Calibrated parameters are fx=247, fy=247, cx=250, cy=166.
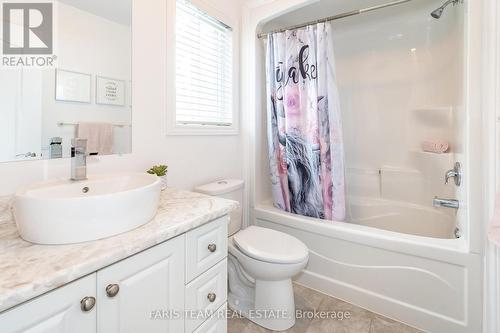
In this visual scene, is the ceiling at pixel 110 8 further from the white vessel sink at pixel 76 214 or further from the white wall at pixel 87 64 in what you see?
the white vessel sink at pixel 76 214

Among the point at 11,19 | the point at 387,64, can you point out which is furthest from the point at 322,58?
the point at 11,19

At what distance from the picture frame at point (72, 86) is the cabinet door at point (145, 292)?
81 centimetres

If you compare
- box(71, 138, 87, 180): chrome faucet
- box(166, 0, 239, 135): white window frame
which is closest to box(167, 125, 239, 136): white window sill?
box(166, 0, 239, 135): white window frame

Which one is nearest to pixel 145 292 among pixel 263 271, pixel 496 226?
pixel 263 271

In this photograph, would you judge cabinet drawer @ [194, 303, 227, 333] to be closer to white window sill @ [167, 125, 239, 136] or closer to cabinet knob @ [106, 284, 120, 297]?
cabinet knob @ [106, 284, 120, 297]

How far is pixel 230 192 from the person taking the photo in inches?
68.8

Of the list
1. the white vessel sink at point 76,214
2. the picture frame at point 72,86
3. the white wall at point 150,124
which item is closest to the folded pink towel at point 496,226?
the white vessel sink at point 76,214

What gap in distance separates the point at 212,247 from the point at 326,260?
108 cm

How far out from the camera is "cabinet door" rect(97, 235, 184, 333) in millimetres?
657

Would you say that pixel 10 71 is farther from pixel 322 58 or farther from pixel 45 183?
pixel 322 58

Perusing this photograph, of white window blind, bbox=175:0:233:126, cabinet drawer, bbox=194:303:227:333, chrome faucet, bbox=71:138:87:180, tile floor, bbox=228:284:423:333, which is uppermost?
white window blind, bbox=175:0:233:126

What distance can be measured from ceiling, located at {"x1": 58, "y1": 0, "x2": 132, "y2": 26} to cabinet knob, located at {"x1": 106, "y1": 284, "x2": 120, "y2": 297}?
119 cm

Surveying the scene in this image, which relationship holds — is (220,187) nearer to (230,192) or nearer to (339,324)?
(230,192)

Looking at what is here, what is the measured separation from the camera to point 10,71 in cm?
94
